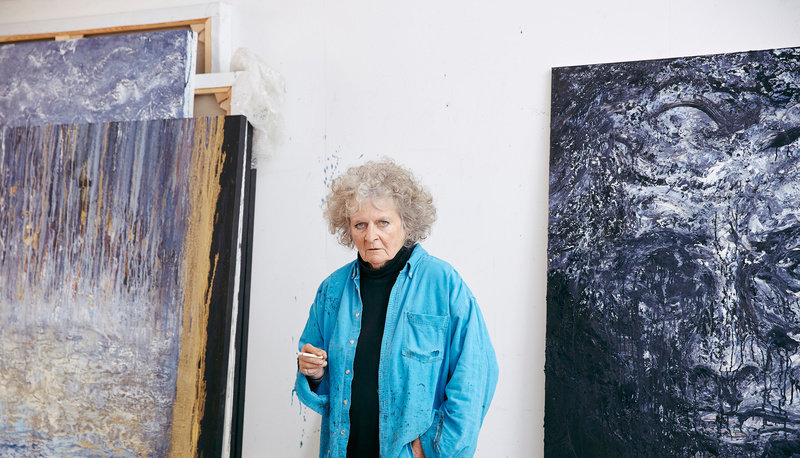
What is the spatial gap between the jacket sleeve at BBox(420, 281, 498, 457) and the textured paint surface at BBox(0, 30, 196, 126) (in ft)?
5.73

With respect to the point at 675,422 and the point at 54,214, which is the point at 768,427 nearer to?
the point at 675,422

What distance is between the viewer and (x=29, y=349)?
2.79 meters

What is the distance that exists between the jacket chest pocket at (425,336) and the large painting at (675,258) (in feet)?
2.67

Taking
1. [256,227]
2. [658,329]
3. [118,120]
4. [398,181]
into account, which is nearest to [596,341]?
[658,329]

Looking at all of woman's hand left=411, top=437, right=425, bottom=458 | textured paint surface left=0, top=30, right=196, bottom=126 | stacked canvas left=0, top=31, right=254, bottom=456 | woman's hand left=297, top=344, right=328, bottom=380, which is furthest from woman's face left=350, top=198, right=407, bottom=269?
textured paint surface left=0, top=30, right=196, bottom=126

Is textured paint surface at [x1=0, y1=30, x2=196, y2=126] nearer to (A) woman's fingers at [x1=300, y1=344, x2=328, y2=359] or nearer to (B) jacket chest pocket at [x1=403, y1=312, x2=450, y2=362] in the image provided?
(A) woman's fingers at [x1=300, y1=344, x2=328, y2=359]

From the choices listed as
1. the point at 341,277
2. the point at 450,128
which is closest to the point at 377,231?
the point at 341,277

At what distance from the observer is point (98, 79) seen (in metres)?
2.92

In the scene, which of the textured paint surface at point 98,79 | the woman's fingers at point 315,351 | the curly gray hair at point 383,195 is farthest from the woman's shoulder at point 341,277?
the textured paint surface at point 98,79

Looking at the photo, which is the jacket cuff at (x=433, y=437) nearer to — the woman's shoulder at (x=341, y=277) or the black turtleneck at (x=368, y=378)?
the black turtleneck at (x=368, y=378)

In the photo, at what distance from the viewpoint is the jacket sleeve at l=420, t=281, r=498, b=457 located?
1633 mm

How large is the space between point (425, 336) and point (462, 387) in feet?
0.56

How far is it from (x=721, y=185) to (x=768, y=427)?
865mm

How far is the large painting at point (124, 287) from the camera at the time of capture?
8.37ft
